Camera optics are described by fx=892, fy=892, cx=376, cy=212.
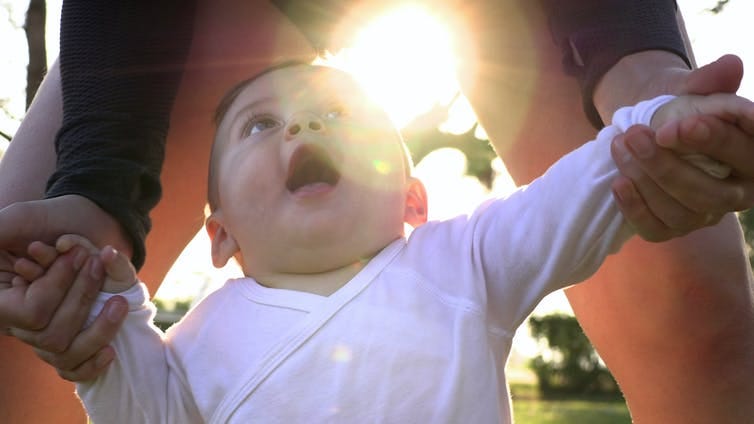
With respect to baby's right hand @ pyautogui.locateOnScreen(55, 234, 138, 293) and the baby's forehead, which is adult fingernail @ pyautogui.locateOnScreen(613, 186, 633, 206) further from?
baby's right hand @ pyautogui.locateOnScreen(55, 234, 138, 293)

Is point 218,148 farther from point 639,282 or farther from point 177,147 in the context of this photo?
point 639,282

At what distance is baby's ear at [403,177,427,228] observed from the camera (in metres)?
1.60

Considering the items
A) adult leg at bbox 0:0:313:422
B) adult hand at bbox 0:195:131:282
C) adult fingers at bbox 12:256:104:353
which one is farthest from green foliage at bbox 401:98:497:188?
adult fingers at bbox 12:256:104:353

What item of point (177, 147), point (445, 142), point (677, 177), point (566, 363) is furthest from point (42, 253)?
point (566, 363)

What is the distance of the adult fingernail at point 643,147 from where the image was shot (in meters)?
1.08

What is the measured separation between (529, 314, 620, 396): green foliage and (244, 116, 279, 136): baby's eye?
559 inches

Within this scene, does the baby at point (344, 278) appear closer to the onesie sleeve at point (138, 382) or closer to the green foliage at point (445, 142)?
the onesie sleeve at point (138, 382)

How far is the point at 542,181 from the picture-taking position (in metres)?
1.25

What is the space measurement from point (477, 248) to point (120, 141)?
66cm

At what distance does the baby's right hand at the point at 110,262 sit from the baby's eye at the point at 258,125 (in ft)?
1.05

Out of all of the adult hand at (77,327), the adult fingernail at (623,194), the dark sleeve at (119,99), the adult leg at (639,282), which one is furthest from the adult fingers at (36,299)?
the adult leg at (639,282)

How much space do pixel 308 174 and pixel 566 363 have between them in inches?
582

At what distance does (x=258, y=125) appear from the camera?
1533mm

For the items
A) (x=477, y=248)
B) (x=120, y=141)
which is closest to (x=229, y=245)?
(x=120, y=141)
